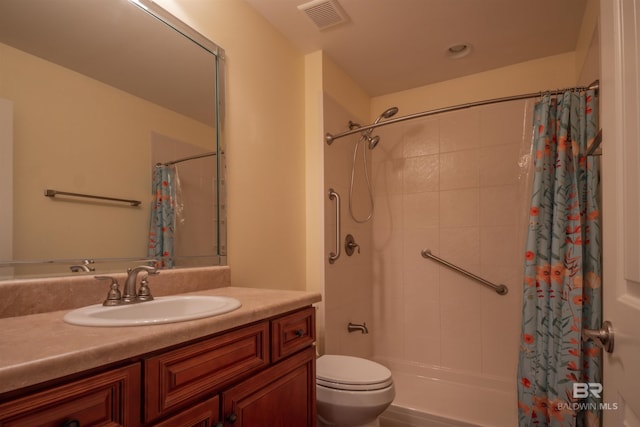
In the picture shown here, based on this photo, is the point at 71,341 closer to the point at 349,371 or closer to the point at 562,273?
the point at 349,371

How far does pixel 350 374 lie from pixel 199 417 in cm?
95

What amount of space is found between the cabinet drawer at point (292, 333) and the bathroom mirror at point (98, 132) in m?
0.53

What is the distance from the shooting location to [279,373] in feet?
3.45

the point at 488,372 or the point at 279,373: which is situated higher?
the point at 279,373

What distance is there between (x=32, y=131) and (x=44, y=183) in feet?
0.49

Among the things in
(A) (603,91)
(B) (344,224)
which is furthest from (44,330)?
(B) (344,224)

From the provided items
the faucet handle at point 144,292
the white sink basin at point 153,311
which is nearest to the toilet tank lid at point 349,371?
the white sink basin at point 153,311

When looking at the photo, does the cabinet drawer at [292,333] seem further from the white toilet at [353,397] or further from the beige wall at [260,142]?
the beige wall at [260,142]

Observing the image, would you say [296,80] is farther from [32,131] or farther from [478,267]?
[478,267]

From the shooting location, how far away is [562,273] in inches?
62.7

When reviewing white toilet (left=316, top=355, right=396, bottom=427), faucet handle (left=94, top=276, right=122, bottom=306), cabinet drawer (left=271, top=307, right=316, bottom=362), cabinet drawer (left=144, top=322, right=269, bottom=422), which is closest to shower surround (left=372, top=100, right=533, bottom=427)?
white toilet (left=316, top=355, right=396, bottom=427)

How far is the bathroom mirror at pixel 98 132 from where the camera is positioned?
94 cm

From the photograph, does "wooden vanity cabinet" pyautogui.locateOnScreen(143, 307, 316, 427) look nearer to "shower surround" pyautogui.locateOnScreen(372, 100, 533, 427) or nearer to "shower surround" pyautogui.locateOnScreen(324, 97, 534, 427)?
"shower surround" pyautogui.locateOnScreen(324, 97, 534, 427)

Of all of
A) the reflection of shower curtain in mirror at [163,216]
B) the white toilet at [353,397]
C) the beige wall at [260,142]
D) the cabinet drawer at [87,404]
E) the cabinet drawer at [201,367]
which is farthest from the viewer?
the beige wall at [260,142]
